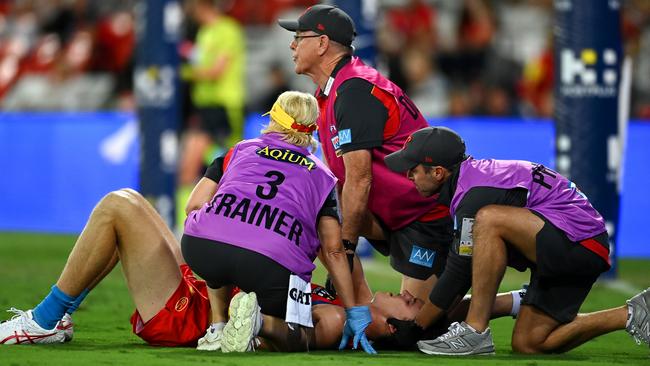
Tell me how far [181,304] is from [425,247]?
6.54 feet

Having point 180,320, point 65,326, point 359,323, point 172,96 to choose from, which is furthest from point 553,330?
point 172,96

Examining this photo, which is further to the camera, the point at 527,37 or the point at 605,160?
the point at 527,37

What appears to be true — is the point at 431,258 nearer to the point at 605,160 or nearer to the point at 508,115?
the point at 605,160

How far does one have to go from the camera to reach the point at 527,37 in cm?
2008

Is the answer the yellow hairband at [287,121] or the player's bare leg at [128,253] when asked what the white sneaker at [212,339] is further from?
the yellow hairband at [287,121]

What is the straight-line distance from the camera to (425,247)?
27.5ft

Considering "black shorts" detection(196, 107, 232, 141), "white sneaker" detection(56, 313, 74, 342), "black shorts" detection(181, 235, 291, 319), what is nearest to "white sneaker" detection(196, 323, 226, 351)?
"black shorts" detection(181, 235, 291, 319)

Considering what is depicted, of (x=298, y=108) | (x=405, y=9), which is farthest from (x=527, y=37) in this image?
(x=298, y=108)

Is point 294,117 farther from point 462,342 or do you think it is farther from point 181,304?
point 462,342

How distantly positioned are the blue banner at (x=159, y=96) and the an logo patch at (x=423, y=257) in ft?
24.2

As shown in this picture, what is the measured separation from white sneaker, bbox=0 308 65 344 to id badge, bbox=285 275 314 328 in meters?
Result: 1.41

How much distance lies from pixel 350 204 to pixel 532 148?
7699mm

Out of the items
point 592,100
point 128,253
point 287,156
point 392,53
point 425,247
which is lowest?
point 392,53

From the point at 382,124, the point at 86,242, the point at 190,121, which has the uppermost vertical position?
the point at 382,124
